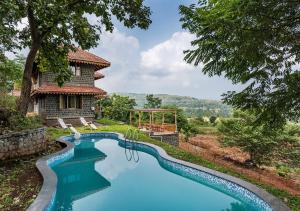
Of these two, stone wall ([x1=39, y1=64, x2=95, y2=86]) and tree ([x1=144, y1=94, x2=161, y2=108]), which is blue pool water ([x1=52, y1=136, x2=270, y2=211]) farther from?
tree ([x1=144, y1=94, x2=161, y2=108])

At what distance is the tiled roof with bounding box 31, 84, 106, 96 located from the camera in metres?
21.6

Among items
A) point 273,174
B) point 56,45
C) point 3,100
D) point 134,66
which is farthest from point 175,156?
point 134,66

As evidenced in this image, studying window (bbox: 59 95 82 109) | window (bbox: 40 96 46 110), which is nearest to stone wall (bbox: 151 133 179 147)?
window (bbox: 59 95 82 109)

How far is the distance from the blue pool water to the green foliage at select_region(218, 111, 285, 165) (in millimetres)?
5119

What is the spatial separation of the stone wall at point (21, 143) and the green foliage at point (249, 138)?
995 cm

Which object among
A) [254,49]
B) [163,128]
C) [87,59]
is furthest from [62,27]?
[87,59]

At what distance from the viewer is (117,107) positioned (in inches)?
1200

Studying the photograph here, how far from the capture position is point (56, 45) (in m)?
13.9

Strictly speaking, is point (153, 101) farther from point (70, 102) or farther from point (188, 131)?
point (70, 102)

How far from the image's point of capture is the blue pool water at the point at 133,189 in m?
6.97

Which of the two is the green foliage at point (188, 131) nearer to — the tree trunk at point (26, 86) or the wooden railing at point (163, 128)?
the wooden railing at point (163, 128)

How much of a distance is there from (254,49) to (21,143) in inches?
371

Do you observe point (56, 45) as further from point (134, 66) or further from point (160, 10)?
point (134, 66)

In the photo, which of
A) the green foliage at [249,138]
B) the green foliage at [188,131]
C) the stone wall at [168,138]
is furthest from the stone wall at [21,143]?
the green foliage at [188,131]
